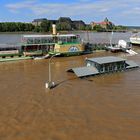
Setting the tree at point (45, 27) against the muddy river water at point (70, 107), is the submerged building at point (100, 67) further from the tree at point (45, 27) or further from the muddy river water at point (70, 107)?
the tree at point (45, 27)

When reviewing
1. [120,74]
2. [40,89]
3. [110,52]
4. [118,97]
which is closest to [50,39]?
[110,52]

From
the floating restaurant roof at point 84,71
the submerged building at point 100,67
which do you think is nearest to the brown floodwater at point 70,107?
the floating restaurant roof at point 84,71

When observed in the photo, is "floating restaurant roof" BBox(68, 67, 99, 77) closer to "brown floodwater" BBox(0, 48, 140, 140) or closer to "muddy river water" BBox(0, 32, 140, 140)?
"brown floodwater" BBox(0, 48, 140, 140)

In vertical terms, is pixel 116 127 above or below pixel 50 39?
below

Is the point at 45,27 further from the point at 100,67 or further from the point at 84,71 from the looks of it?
the point at 84,71

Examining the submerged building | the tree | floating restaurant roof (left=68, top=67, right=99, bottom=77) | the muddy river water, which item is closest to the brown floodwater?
the muddy river water

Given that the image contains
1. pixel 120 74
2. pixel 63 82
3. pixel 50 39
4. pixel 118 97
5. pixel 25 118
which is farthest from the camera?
pixel 50 39

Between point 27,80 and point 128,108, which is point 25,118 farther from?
point 27,80

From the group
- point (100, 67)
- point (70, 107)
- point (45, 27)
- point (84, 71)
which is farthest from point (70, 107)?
point (45, 27)
